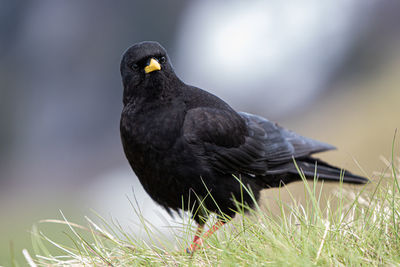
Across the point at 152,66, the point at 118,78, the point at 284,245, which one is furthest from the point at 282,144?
the point at 118,78

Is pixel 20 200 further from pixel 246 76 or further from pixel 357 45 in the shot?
pixel 357 45

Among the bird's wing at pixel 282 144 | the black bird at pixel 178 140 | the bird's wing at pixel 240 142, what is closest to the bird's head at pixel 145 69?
the black bird at pixel 178 140

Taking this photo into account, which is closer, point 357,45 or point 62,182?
point 357,45

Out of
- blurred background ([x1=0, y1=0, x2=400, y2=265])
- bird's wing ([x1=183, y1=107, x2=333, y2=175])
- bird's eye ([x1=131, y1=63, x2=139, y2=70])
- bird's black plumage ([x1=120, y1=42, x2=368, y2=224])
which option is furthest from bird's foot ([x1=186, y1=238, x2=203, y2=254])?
blurred background ([x1=0, y1=0, x2=400, y2=265])

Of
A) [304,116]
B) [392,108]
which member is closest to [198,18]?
[304,116]

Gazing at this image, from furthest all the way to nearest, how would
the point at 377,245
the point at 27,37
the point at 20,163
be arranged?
the point at 20,163 → the point at 27,37 → the point at 377,245

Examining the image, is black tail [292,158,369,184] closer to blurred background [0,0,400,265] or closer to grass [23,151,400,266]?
grass [23,151,400,266]

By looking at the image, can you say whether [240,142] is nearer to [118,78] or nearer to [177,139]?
[177,139]

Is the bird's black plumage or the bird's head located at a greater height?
the bird's head
